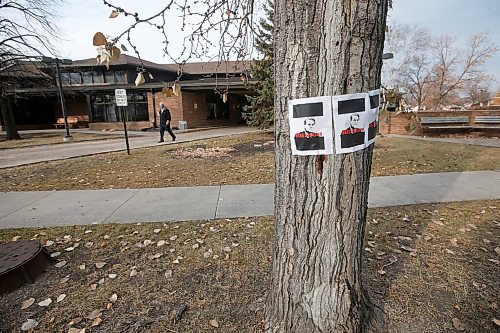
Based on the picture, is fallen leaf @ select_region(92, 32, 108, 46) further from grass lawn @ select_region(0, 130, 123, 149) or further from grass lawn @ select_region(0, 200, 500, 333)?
grass lawn @ select_region(0, 130, 123, 149)

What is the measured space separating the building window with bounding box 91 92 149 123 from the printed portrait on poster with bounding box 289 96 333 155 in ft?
82.0

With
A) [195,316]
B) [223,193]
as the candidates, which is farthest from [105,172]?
[195,316]

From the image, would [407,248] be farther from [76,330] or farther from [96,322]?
[76,330]

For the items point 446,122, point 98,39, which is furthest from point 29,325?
point 446,122

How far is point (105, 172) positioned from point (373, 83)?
744 cm

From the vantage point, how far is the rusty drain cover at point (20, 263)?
257cm

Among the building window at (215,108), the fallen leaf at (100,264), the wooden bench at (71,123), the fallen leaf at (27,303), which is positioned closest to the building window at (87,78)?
the wooden bench at (71,123)

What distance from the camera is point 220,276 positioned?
109 inches

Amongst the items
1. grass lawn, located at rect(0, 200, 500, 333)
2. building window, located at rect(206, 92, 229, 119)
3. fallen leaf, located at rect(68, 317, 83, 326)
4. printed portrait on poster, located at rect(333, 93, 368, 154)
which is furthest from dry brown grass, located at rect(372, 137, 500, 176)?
building window, located at rect(206, 92, 229, 119)

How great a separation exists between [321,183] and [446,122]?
1606 centimetres

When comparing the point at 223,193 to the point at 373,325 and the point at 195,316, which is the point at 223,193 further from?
the point at 373,325

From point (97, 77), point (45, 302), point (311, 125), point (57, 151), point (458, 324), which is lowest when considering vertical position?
point (458, 324)

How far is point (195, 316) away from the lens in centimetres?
224

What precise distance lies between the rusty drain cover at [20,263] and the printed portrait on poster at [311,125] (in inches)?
111
